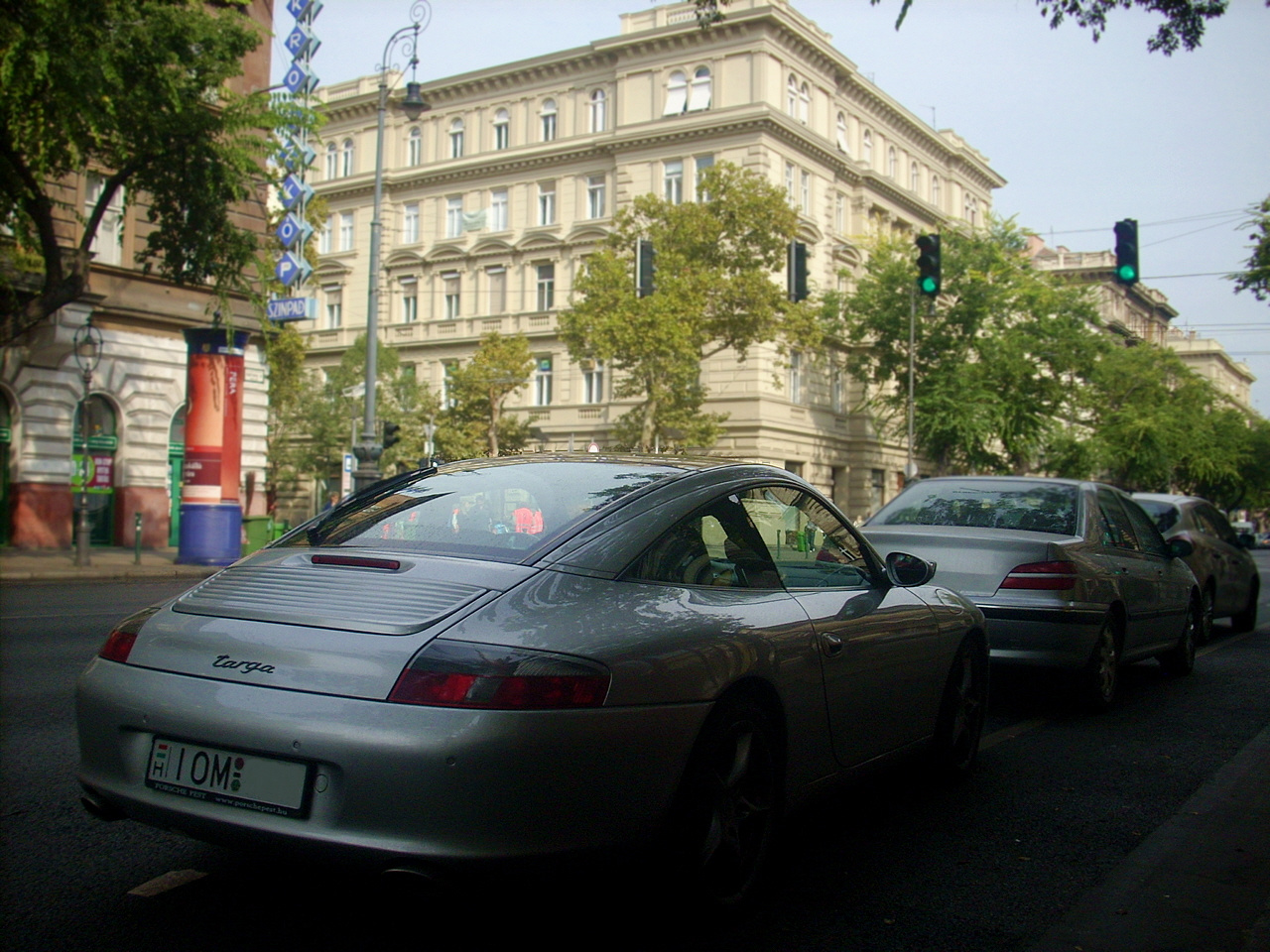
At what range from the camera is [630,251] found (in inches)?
1518

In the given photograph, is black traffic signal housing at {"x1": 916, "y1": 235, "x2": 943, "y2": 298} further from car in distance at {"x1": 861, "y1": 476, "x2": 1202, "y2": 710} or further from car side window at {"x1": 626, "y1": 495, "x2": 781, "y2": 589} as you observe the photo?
car side window at {"x1": 626, "y1": 495, "x2": 781, "y2": 589}

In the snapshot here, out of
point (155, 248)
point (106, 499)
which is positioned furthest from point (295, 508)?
point (155, 248)

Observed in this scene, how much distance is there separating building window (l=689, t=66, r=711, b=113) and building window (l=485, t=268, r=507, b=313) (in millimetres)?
11037

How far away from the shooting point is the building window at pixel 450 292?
5375 cm

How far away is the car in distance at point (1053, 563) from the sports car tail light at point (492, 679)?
4852 mm

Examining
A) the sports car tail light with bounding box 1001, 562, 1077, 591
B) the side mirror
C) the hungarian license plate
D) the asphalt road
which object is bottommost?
the asphalt road

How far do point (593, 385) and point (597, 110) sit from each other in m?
11.5

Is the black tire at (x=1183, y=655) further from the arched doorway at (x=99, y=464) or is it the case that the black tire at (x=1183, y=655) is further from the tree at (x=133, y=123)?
the arched doorway at (x=99, y=464)

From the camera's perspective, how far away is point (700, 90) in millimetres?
46688

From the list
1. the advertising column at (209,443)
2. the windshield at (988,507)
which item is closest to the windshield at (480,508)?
the windshield at (988,507)

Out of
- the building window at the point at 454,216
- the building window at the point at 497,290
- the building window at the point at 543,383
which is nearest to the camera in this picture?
the building window at the point at 543,383

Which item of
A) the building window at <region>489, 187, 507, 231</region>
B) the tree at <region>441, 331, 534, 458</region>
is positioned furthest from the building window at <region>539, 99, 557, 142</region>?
the tree at <region>441, 331, 534, 458</region>

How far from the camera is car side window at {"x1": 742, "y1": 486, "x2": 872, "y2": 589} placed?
437cm

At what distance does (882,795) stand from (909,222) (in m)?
53.4
